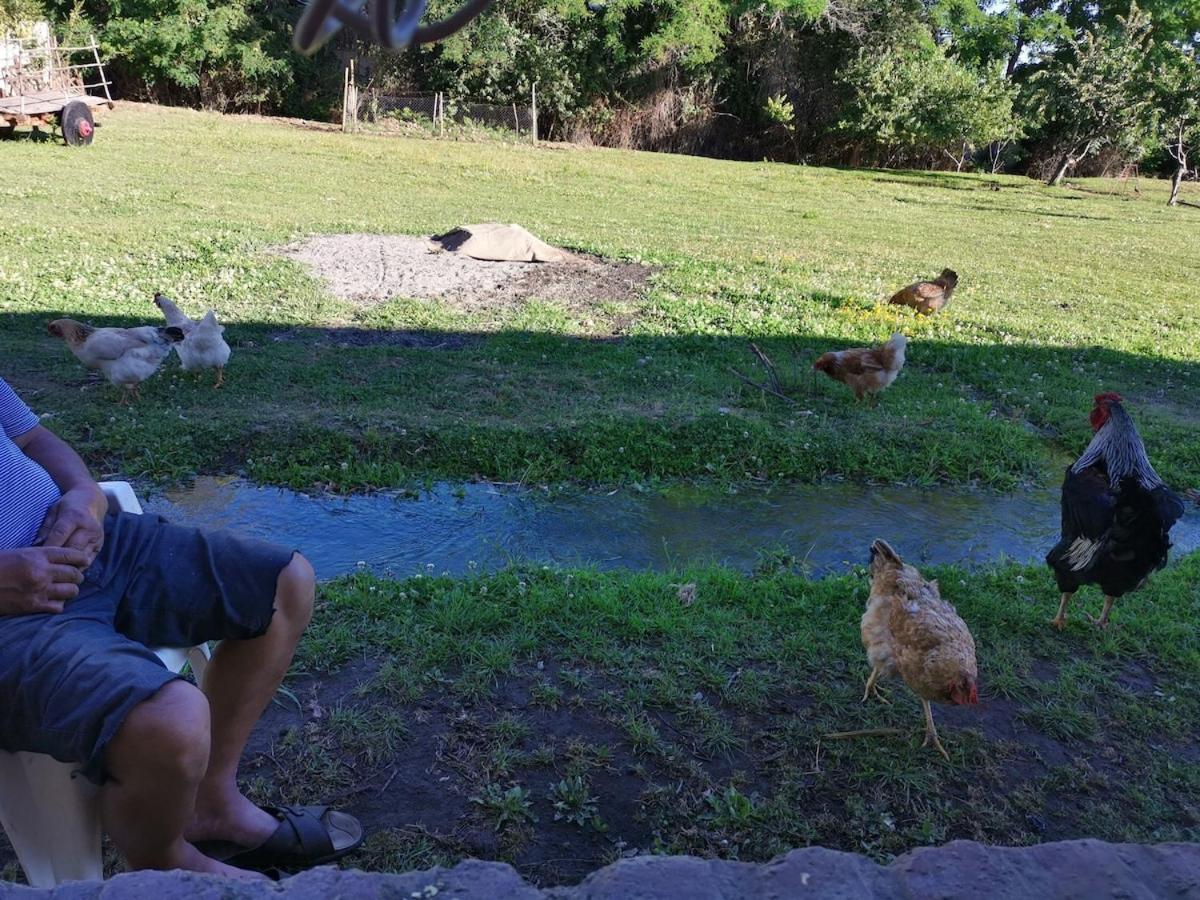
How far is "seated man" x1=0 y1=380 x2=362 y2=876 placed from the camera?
6.21 ft

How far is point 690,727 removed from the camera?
3.26m

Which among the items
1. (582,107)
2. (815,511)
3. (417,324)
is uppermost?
(582,107)

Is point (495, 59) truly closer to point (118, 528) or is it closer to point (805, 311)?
point (805, 311)

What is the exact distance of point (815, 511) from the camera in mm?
5363

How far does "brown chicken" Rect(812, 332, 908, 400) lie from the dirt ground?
2999mm

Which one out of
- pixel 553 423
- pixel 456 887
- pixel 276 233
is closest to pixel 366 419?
pixel 553 423

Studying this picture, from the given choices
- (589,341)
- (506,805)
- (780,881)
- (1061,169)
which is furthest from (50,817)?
(1061,169)

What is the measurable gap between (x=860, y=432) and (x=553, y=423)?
214 centimetres

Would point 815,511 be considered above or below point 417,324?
below

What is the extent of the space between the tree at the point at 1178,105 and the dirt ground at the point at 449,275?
2062 cm

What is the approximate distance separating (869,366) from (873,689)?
3.74 metres


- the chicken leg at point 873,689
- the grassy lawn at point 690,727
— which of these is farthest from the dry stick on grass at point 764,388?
the chicken leg at point 873,689

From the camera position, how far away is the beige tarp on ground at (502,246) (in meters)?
10.2

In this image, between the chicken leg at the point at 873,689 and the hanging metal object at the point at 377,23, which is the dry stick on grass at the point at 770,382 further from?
the hanging metal object at the point at 377,23
